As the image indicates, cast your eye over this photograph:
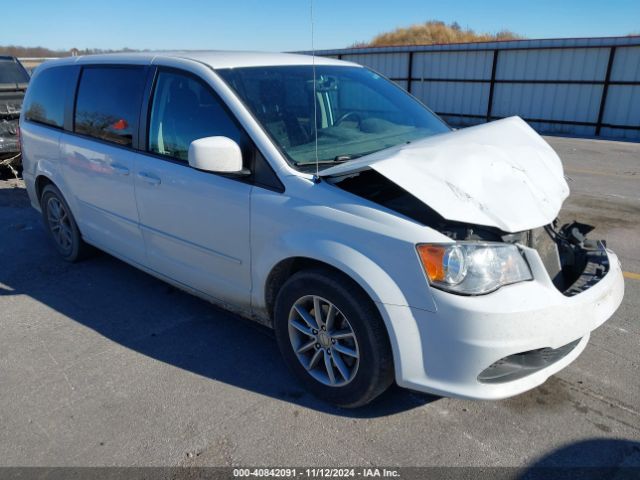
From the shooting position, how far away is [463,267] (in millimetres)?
2307

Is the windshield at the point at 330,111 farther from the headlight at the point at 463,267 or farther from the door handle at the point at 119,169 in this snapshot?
the door handle at the point at 119,169

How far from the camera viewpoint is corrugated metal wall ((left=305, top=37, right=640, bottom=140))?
53.7 ft

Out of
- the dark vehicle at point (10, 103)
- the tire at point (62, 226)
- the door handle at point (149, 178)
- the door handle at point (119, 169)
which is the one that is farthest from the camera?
the dark vehicle at point (10, 103)

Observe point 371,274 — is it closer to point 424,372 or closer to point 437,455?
point 424,372

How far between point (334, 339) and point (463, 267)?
83 cm

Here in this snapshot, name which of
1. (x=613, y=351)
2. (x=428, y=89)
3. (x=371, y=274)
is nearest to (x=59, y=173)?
(x=371, y=274)

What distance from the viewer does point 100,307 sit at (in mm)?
4102

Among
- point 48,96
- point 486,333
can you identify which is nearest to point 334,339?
point 486,333

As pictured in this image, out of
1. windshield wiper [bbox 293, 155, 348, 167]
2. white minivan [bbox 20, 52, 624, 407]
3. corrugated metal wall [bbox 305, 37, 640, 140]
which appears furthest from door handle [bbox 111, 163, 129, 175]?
corrugated metal wall [bbox 305, 37, 640, 140]

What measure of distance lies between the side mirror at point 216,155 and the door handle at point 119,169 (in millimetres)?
1146

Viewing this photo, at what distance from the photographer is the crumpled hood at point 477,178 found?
7.84 feet

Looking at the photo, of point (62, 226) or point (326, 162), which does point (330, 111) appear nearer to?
point (326, 162)

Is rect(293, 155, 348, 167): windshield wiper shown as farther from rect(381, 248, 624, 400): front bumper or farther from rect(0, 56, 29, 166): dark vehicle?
rect(0, 56, 29, 166): dark vehicle

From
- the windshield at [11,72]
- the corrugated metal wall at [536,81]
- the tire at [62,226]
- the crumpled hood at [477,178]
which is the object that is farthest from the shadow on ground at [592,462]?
the corrugated metal wall at [536,81]
